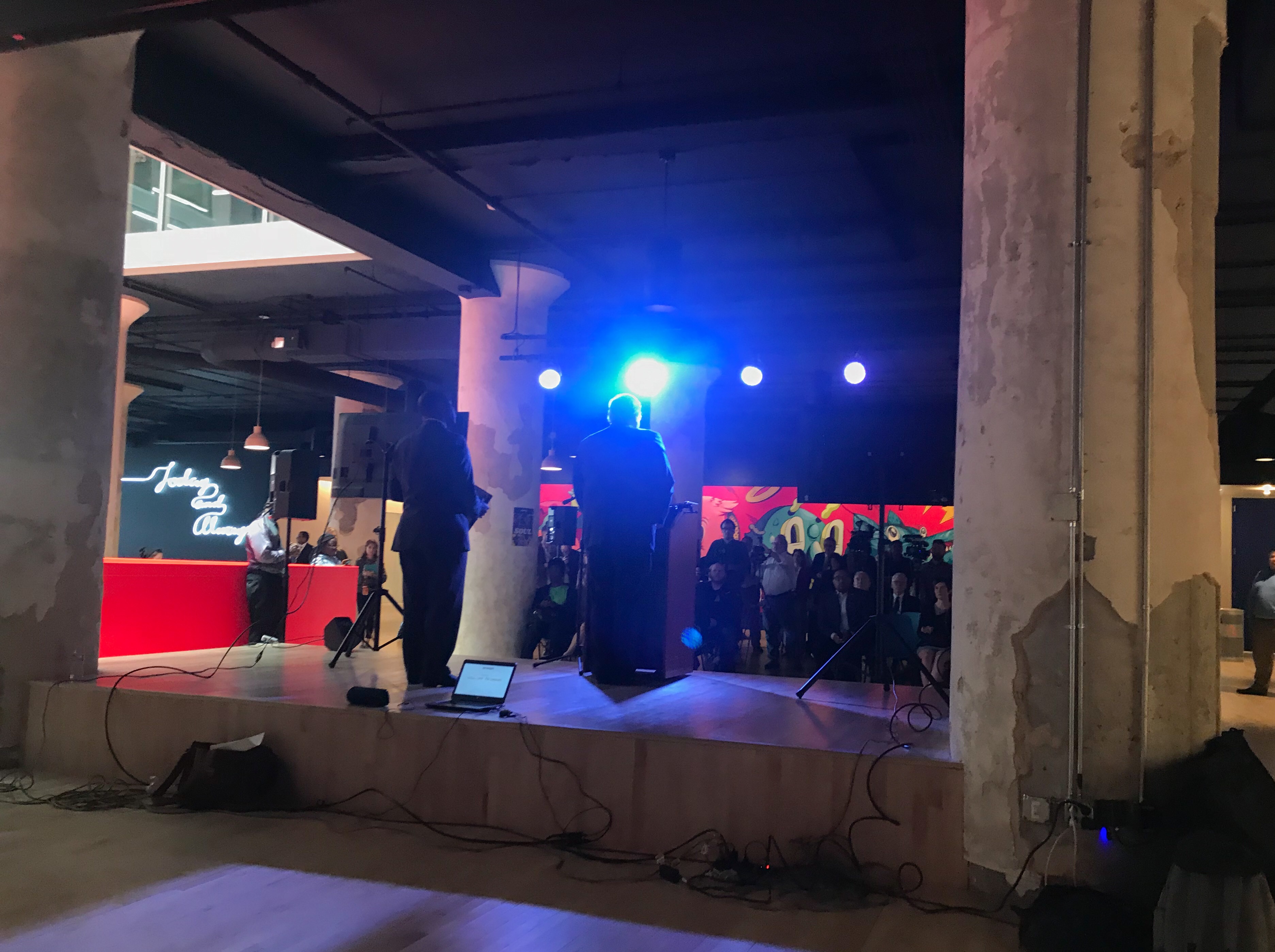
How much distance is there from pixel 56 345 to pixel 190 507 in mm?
17037

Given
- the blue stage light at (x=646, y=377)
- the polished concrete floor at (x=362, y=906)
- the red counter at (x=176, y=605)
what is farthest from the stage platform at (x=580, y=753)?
the blue stage light at (x=646, y=377)

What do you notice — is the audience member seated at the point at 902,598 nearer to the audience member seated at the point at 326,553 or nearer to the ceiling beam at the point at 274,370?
the audience member seated at the point at 326,553

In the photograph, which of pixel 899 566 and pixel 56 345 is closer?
pixel 56 345

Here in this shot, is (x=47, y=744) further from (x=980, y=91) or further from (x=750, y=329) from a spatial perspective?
(x=750, y=329)

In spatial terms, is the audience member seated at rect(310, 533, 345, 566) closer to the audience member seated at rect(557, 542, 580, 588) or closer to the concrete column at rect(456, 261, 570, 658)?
the concrete column at rect(456, 261, 570, 658)

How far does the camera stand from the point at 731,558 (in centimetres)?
1085

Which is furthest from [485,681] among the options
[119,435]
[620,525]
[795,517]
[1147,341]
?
[795,517]

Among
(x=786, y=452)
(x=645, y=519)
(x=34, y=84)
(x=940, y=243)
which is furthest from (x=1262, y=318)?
(x=34, y=84)

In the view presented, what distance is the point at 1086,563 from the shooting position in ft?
10.7

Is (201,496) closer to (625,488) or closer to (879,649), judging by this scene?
(625,488)

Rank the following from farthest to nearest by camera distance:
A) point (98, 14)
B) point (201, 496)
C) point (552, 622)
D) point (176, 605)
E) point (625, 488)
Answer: point (201, 496)
point (552, 622)
point (176, 605)
point (625, 488)
point (98, 14)

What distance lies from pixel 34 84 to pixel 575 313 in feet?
20.8

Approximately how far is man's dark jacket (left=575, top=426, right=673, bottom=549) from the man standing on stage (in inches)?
155

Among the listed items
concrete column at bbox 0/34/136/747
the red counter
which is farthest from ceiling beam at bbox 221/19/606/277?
the red counter
